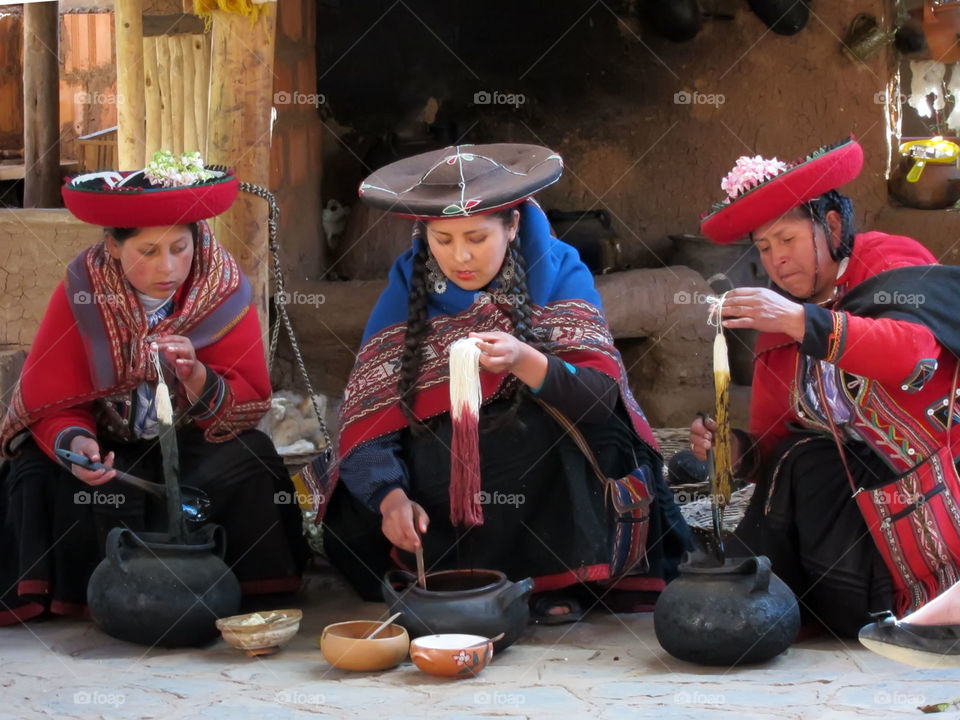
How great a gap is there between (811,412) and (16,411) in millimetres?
2287

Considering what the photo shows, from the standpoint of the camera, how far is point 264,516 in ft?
13.3

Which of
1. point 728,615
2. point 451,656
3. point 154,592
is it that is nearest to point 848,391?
point 728,615

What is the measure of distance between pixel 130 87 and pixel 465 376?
102 inches

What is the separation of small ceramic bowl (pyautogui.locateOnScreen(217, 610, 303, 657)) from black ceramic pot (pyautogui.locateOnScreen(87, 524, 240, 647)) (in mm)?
78

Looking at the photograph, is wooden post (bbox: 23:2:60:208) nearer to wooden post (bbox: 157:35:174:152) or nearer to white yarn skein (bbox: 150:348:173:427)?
wooden post (bbox: 157:35:174:152)

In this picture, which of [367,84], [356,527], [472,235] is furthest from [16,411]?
[367,84]

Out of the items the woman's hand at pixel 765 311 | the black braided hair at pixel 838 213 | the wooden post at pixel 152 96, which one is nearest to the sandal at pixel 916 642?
the woman's hand at pixel 765 311

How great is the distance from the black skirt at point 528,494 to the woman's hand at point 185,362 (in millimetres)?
613

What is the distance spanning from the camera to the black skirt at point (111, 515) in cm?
395

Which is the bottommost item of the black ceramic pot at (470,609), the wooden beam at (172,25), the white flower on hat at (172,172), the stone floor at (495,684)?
the stone floor at (495,684)

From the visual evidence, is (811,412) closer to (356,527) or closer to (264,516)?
(356,527)

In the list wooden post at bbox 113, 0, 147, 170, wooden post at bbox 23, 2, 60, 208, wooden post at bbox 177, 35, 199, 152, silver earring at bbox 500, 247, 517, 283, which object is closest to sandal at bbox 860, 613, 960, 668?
silver earring at bbox 500, 247, 517, 283

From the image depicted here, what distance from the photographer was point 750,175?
3.40 meters

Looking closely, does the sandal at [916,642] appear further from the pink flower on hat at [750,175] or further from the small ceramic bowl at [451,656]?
the pink flower on hat at [750,175]
